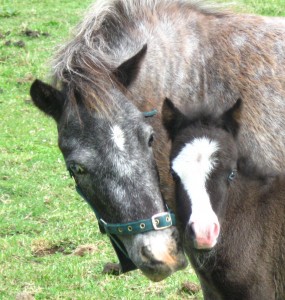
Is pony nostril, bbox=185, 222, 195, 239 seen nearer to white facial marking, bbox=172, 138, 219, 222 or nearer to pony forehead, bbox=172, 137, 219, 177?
white facial marking, bbox=172, 138, 219, 222

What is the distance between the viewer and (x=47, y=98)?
17.9 feet

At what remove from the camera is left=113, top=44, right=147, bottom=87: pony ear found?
5555 millimetres

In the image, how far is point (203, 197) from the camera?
5039 millimetres

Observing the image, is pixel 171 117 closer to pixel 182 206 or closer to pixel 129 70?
pixel 129 70

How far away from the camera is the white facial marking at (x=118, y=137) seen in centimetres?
520

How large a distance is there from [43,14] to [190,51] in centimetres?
966

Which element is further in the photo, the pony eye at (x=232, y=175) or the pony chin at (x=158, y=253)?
the pony eye at (x=232, y=175)

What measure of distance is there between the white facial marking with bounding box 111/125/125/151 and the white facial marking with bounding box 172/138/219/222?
35 cm

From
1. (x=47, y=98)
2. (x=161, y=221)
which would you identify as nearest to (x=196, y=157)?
(x=161, y=221)

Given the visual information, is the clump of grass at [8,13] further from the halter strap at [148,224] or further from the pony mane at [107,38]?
the halter strap at [148,224]

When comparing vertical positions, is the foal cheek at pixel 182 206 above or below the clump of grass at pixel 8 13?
above

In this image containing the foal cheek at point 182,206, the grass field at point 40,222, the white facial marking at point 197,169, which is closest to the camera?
the white facial marking at point 197,169

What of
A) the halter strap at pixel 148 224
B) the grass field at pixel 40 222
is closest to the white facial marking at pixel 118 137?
the halter strap at pixel 148 224

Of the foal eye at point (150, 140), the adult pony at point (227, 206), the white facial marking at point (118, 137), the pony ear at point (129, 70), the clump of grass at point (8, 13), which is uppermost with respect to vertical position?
the pony ear at point (129, 70)
